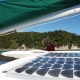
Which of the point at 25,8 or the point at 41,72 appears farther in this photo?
the point at 25,8

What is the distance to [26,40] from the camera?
22984 mm

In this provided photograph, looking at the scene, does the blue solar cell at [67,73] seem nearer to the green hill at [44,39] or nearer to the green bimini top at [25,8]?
the green bimini top at [25,8]

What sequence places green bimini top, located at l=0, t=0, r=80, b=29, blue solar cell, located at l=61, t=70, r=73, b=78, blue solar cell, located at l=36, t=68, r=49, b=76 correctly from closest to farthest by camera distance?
blue solar cell, located at l=61, t=70, r=73, b=78, blue solar cell, located at l=36, t=68, r=49, b=76, green bimini top, located at l=0, t=0, r=80, b=29

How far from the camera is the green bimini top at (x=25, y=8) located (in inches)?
112

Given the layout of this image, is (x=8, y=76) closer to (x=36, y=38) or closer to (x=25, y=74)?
(x=25, y=74)

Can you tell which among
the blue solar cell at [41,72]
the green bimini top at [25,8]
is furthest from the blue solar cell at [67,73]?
the green bimini top at [25,8]

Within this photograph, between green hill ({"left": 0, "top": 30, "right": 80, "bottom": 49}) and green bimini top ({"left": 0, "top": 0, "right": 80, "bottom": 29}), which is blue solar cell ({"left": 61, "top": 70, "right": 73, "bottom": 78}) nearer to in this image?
green bimini top ({"left": 0, "top": 0, "right": 80, "bottom": 29})

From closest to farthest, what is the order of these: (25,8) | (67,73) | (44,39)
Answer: (67,73) → (25,8) → (44,39)

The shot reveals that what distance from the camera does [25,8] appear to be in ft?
9.64

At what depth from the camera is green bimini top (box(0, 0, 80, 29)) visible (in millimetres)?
2850

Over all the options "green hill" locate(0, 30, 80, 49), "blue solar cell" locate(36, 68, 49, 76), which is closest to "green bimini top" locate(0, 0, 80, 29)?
"blue solar cell" locate(36, 68, 49, 76)

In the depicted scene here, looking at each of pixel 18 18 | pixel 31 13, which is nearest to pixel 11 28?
pixel 18 18

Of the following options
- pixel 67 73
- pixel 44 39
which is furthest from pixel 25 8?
pixel 44 39

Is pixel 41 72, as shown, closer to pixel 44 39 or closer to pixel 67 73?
pixel 67 73
